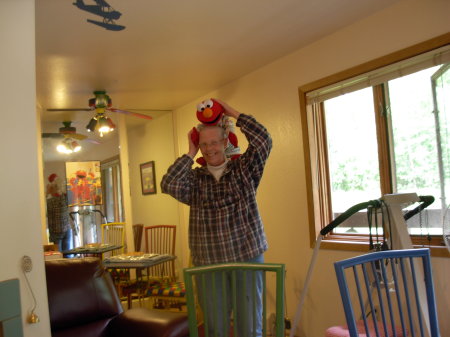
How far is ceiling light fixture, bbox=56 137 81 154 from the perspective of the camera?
4980 mm

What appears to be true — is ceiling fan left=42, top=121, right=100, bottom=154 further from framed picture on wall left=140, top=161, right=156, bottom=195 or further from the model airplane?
the model airplane

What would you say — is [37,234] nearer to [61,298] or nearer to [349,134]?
[61,298]

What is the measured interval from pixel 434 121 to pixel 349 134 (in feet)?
2.24

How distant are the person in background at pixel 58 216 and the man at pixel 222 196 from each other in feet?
10.3

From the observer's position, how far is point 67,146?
5.00 meters

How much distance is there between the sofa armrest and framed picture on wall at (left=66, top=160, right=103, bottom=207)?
299 cm

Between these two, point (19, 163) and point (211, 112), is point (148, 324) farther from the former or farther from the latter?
point (211, 112)

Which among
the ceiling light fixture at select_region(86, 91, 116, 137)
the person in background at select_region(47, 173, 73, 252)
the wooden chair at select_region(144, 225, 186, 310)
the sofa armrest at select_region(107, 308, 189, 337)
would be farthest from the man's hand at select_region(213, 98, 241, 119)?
the person in background at select_region(47, 173, 73, 252)

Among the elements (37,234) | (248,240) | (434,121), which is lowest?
(248,240)

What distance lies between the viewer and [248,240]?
6.41ft

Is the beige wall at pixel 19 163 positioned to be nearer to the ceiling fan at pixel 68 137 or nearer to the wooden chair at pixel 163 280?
the wooden chair at pixel 163 280

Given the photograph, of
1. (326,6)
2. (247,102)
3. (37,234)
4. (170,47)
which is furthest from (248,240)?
(247,102)

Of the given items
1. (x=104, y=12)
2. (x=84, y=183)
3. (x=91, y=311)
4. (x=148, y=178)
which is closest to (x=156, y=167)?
(x=148, y=178)

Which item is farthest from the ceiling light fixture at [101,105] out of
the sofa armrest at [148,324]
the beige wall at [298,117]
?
the sofa armrest at [148,324]
